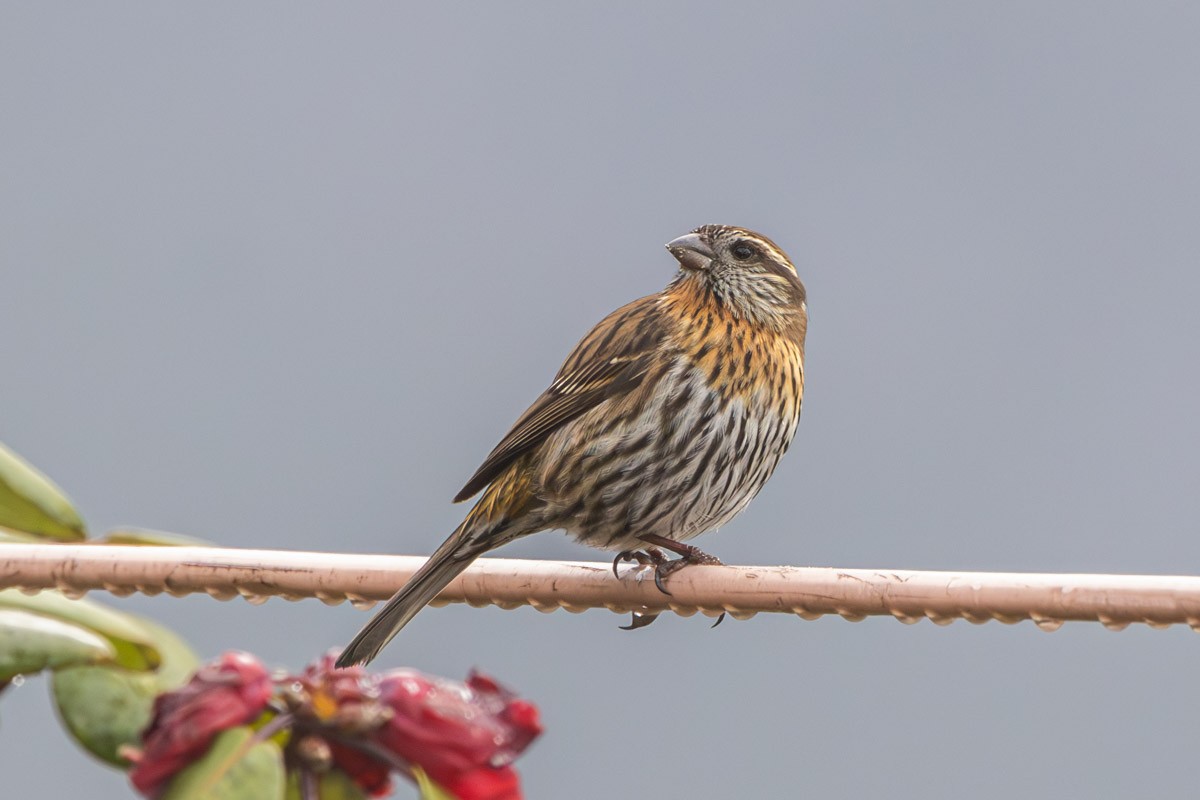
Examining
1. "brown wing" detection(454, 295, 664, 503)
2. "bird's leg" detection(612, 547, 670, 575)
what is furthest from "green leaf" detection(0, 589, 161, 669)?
"brown wing" detection(454, 295, 664, 503)

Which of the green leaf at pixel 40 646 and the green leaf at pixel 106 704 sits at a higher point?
the green leaf at pixel 40 646

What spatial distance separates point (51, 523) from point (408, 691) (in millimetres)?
566

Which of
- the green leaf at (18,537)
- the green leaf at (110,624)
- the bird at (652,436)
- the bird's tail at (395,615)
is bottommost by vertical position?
the green leaf at (110,624)

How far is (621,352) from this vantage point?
360 centimetres

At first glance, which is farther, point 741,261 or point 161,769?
point 741,261

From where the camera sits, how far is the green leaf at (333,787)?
2.19 ft

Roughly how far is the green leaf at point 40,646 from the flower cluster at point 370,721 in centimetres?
10

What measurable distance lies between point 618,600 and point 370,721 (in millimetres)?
1083

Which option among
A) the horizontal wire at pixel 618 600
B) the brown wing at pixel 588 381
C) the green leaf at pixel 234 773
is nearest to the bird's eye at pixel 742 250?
the brown wing at pixel 588 381

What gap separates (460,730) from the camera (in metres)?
0.67

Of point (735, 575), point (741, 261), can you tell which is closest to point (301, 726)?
point (735, 575)

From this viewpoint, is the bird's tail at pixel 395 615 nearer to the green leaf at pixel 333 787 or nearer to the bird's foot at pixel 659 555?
the bird's foot at pixel 659 555

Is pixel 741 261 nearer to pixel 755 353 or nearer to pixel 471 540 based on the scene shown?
pixel 755 353

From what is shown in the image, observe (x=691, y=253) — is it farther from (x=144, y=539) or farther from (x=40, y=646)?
(x=40, y=646)
